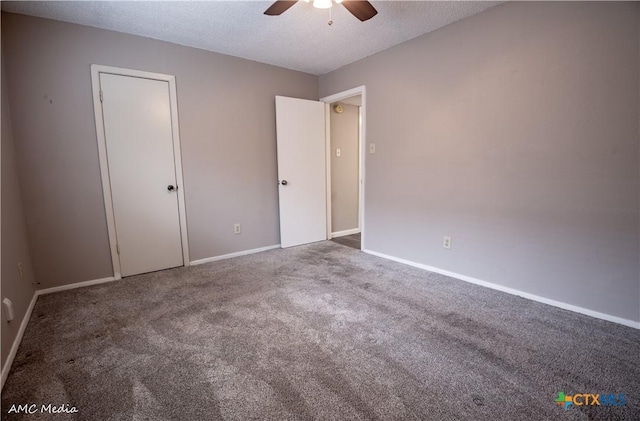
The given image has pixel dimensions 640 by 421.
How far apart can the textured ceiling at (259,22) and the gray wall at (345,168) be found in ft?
4.16

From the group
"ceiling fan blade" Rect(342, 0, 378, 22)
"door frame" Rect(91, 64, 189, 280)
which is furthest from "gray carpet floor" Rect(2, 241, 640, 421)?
"ceiling fan blade" Rect(342, 0, 378, 22)

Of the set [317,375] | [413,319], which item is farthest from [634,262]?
[317,375]

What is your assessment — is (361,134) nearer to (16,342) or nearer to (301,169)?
(301,169)

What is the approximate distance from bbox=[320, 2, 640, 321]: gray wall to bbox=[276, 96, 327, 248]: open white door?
3.60 feet

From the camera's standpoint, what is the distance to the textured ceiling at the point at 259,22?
2.32 meters

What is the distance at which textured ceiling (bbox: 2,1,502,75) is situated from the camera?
2322 millimetres

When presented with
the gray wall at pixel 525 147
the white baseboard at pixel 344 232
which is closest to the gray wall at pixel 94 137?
the white baseboard at pixel 344 232

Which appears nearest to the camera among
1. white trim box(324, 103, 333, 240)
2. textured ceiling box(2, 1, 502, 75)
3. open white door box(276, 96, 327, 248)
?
textured ceiling box(2, 1, 502, 75)

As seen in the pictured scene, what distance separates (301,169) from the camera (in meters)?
4.01

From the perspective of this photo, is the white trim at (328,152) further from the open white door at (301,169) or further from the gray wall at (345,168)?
the gray wall at (345,168)

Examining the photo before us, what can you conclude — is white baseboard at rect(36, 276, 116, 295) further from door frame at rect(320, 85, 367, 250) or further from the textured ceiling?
door frame at rect(320, 85, 367, 250)

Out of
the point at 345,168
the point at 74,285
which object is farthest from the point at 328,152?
the point at 74,285

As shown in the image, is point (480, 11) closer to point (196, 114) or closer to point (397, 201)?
point (397, 201)

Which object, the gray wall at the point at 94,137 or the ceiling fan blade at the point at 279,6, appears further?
the gray wall at the point at 94,137
